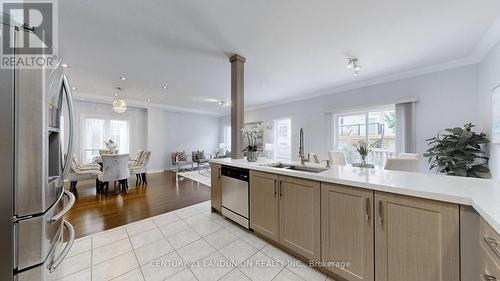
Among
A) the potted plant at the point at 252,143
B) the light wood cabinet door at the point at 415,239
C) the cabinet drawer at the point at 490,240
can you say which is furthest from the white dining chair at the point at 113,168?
the cabinet drawer at the point at 490,240

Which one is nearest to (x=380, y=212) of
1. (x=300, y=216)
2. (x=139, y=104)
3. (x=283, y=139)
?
(x=300, y=216)

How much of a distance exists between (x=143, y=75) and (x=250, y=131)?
2885 millimetres

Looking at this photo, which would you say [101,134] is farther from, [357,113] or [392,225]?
[357,113]

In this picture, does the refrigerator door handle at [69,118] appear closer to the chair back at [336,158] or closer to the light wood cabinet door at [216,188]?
the light wood cabinet door at [216,188]

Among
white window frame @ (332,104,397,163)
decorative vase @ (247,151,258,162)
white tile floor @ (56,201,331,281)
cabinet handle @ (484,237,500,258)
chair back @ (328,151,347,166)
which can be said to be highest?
white window frame @ (332,104,397,163)

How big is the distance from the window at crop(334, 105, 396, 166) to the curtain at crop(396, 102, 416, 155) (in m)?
0.15

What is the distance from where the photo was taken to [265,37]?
7.80 feet

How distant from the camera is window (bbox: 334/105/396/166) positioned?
3909 mm

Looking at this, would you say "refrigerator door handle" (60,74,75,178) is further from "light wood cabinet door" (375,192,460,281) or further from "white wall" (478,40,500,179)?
"white wall" (478,40,500,179)

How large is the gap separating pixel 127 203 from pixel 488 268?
4.36 metres

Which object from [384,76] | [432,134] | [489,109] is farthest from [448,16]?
[432,134]

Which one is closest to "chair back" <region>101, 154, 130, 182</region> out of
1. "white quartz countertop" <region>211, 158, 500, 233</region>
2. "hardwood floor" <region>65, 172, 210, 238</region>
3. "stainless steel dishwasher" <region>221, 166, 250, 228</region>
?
"hardwood floor" <region>65, 172, 210, 238</region>

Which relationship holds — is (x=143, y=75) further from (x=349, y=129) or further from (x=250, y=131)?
(x=349, y=129)

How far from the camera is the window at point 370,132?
391 centimetres
